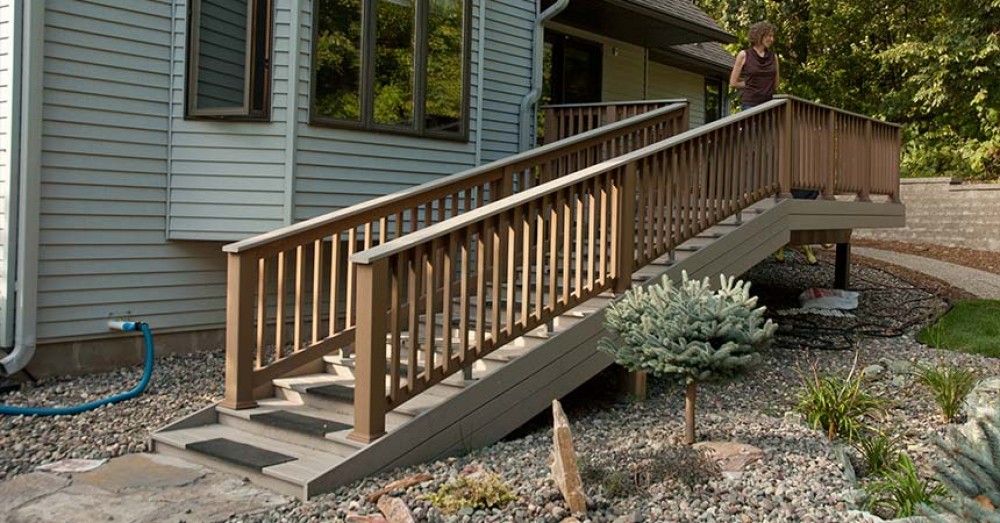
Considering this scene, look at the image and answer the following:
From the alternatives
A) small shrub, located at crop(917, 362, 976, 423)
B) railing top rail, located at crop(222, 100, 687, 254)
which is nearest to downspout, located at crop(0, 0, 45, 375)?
railing top rail, located at crop(222, 100, 687, 254)

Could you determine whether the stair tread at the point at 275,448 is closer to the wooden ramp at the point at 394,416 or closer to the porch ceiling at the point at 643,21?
the wooden ramp at the point at 394,416

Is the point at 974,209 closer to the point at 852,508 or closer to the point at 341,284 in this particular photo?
the point at 341,284

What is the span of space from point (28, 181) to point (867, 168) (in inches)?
286

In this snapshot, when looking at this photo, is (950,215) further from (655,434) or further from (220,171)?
(220,171)

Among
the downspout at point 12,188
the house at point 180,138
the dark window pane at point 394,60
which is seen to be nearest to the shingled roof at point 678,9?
the house at point 180,138

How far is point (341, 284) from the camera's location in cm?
772

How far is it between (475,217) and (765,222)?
3.24m

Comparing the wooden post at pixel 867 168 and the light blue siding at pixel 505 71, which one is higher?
the light blue siding at pixel 505 71

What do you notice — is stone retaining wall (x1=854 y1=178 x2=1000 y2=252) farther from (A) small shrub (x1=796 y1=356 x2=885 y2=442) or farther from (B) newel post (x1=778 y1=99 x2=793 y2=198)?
(A) small shrub (x1=796 y1=356 x2=885 y2=442)

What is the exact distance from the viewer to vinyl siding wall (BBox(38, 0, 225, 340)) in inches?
235

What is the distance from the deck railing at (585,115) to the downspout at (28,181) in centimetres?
502

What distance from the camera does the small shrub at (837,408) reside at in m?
4.71

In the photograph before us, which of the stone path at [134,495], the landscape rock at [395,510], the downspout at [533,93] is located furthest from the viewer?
the downspout at [533,93]

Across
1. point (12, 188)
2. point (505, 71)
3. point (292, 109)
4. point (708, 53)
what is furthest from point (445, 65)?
point (708, 53)
